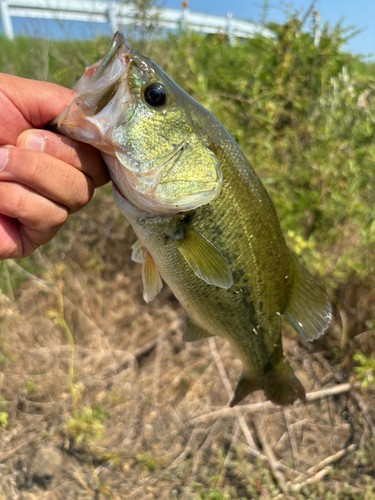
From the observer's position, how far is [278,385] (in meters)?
1.47

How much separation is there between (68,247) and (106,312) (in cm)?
86

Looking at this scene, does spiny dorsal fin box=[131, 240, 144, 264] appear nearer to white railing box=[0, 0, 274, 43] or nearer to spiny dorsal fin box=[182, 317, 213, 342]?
spiny dorsal fin box=[182, 317, 213, 342]

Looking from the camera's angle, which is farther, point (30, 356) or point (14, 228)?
point (30, 356)

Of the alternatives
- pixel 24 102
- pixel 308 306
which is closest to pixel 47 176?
pixel 24 102

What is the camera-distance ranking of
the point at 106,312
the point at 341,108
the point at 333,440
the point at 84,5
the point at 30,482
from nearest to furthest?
1. the point at 30,482
2. the point at 333,440
3. the point at 341,108
4. the point at 106,312
5. the point at 84,5

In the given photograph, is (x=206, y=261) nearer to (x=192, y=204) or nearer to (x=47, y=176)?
(x=192, y=204)

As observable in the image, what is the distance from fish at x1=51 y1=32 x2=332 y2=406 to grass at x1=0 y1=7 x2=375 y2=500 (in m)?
1.20

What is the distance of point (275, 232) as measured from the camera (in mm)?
1200

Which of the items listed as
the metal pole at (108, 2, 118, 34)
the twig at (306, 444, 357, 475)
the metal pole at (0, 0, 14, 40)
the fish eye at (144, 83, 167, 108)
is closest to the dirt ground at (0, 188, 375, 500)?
the twig at (306, 444, 357, 475)

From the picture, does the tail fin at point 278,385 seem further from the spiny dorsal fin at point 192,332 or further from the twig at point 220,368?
the twig at point 220,368

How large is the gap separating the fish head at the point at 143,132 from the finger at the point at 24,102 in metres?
0.08

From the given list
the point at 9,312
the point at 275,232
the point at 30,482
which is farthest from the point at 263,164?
the point at 30,482

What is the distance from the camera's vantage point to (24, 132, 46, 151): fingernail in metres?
1.05

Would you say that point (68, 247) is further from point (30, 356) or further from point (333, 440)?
point (333, 440)
